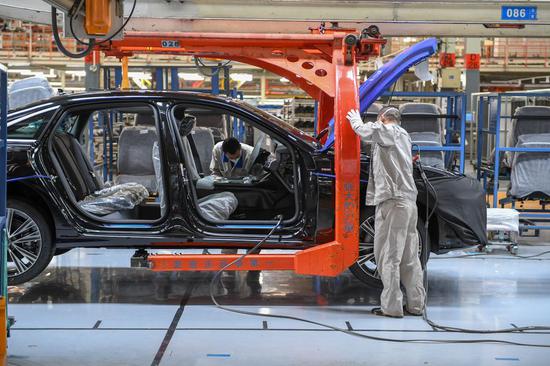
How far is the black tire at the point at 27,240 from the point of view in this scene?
677 cm

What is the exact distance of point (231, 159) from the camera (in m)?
8.90

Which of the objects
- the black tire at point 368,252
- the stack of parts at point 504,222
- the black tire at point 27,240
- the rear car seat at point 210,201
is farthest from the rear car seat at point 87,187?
the stack of parts at point 504,222

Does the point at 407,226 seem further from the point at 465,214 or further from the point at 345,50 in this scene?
the point at 345,50

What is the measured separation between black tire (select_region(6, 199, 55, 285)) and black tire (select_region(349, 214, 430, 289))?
2.55 m

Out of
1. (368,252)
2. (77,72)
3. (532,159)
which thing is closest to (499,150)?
(532,159)

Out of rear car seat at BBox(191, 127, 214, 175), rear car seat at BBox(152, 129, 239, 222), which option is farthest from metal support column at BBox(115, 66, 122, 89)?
rear car seat at BBox(152, 129, 239, 222)

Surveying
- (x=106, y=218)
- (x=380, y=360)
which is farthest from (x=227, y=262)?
(x=380, y=360)

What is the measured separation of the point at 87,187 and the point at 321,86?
7.76 feet

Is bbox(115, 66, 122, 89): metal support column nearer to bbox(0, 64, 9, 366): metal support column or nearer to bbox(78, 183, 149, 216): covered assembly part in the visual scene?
bbox(78, 183, 149, 216): covered assembly part

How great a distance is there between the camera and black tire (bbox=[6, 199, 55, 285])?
6770 millimetres

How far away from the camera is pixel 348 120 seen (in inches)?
260

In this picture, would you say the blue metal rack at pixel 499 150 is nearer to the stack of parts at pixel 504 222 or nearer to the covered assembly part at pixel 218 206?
the stack of parts at pixel 504 222

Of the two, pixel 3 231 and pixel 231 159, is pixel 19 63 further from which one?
pixel 3 231

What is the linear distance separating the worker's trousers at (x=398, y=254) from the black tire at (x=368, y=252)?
0.44 metres
